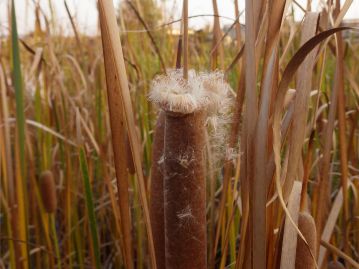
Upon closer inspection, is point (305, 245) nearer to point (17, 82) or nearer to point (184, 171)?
point (184, 171)

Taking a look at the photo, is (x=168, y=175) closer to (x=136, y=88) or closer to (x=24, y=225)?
(x=24, y=225)

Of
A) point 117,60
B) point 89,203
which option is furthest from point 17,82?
point 117,60

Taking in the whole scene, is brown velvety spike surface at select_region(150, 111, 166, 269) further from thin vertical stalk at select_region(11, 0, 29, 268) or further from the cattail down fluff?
thin vertical stalk at select_region(11, 0, 29, 268)

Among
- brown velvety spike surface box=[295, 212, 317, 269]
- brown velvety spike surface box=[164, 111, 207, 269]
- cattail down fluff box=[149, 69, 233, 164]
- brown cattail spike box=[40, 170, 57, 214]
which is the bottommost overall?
brown cattail spike box=[40, 170, 57, 214]

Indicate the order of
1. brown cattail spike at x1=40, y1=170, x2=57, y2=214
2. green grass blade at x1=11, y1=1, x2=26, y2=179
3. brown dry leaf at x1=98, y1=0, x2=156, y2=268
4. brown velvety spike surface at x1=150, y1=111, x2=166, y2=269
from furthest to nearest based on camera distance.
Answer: brown cattail spike at x1=40, y1=170, x2=57, y2=214 → green grass blade at x1=11, y1=1, x2=26, y2=179 → brown velvety spike surface at x1=150, y1=111, x2=166, y2=269 → brown dry leaf at x1=98, y1=0, x2=156, y2=268

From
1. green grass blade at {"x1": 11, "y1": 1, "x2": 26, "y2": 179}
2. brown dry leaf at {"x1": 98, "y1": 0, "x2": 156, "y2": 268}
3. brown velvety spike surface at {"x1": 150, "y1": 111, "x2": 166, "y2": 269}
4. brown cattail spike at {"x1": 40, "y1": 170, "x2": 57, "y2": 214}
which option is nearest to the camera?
brown dry leaf at {"x1": 98, "y1": 0, "x2": 156, "y2": 268}

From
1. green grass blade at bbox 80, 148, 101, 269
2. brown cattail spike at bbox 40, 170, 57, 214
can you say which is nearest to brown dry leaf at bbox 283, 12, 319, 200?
green grass blade at bbox 80, 148, 101, 269

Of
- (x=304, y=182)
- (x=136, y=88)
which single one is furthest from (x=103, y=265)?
(x=304, y=182)

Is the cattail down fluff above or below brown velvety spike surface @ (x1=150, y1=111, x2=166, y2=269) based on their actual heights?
above
